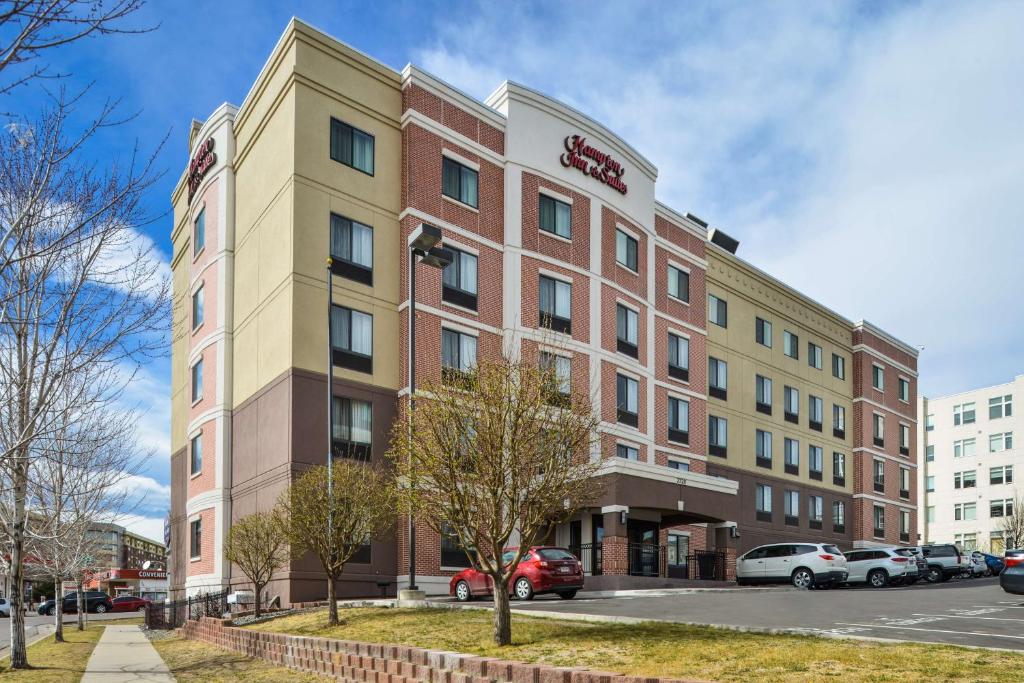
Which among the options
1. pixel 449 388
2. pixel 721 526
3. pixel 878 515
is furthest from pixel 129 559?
pixel 449 388

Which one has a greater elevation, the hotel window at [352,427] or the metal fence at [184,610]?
the hotel window at [352,427]

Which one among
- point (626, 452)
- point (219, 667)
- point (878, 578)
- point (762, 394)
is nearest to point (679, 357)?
point (626, 452)

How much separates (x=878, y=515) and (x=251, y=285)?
135 feet

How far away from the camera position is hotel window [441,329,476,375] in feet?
105

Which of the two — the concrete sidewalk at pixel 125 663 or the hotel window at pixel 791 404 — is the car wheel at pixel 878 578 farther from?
the concrete sidewalk at pixel 125 663

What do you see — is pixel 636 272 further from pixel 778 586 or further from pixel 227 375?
pixel 227 375

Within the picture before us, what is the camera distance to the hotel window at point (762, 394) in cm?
4922

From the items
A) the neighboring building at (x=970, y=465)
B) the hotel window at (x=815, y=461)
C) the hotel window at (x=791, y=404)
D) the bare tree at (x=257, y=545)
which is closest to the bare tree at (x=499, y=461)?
the bare tree at (x=257, y=545)

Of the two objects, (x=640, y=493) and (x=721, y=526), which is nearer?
(x=640, y=493)

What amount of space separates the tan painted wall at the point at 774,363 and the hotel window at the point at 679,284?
2852mm

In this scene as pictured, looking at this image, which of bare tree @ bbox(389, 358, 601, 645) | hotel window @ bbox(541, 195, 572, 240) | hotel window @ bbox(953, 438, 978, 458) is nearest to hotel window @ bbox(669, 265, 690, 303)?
hotel window @ bbox(541, 195, 572, 240)

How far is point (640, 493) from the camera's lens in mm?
31531

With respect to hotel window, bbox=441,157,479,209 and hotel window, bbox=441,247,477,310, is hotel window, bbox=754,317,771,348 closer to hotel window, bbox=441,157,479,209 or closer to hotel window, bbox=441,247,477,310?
hotel window, bbox=441,247,477,310

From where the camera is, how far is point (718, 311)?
4703cm
